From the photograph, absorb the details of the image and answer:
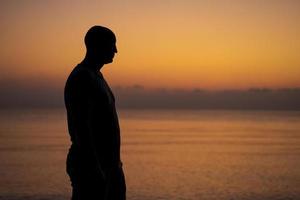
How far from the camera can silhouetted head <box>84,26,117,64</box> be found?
3.71 m

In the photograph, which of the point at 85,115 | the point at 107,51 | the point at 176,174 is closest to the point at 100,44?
the point at 107,51

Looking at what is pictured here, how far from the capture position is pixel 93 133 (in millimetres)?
3627

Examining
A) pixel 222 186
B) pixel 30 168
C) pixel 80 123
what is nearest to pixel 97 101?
pixel 80 123

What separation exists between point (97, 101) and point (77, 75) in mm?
216

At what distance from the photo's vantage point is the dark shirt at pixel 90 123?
3.58m

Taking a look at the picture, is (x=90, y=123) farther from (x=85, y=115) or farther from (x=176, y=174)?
(x=176, y=174)

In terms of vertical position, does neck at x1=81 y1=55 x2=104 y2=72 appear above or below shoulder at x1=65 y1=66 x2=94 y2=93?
above

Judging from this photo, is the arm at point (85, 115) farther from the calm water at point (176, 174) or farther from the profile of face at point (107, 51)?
the calm water at point (176, 174)

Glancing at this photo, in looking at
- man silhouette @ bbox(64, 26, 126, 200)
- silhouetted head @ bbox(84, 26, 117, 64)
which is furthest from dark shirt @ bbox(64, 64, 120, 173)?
silhouetted head @ bbox(84, 26, 117, 64)

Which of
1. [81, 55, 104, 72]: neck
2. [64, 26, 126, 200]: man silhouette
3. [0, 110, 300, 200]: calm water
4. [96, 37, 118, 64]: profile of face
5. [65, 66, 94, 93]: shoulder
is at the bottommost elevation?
[0, 110, 300, 200]: calm water

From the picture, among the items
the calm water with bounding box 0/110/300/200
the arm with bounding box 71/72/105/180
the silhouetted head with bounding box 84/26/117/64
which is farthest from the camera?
the calm water with bounding box 0/110/300/200

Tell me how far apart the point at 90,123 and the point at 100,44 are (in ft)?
1.76

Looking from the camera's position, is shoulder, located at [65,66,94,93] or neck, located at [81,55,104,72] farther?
neck, located at [81,55,104,72]

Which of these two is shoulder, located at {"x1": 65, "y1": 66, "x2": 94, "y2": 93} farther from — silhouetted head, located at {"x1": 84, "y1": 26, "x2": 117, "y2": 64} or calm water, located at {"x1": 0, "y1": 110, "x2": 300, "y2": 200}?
calm water, located at {"x1": 0, "y1": 110, "x2": 300, "y2": 200}
